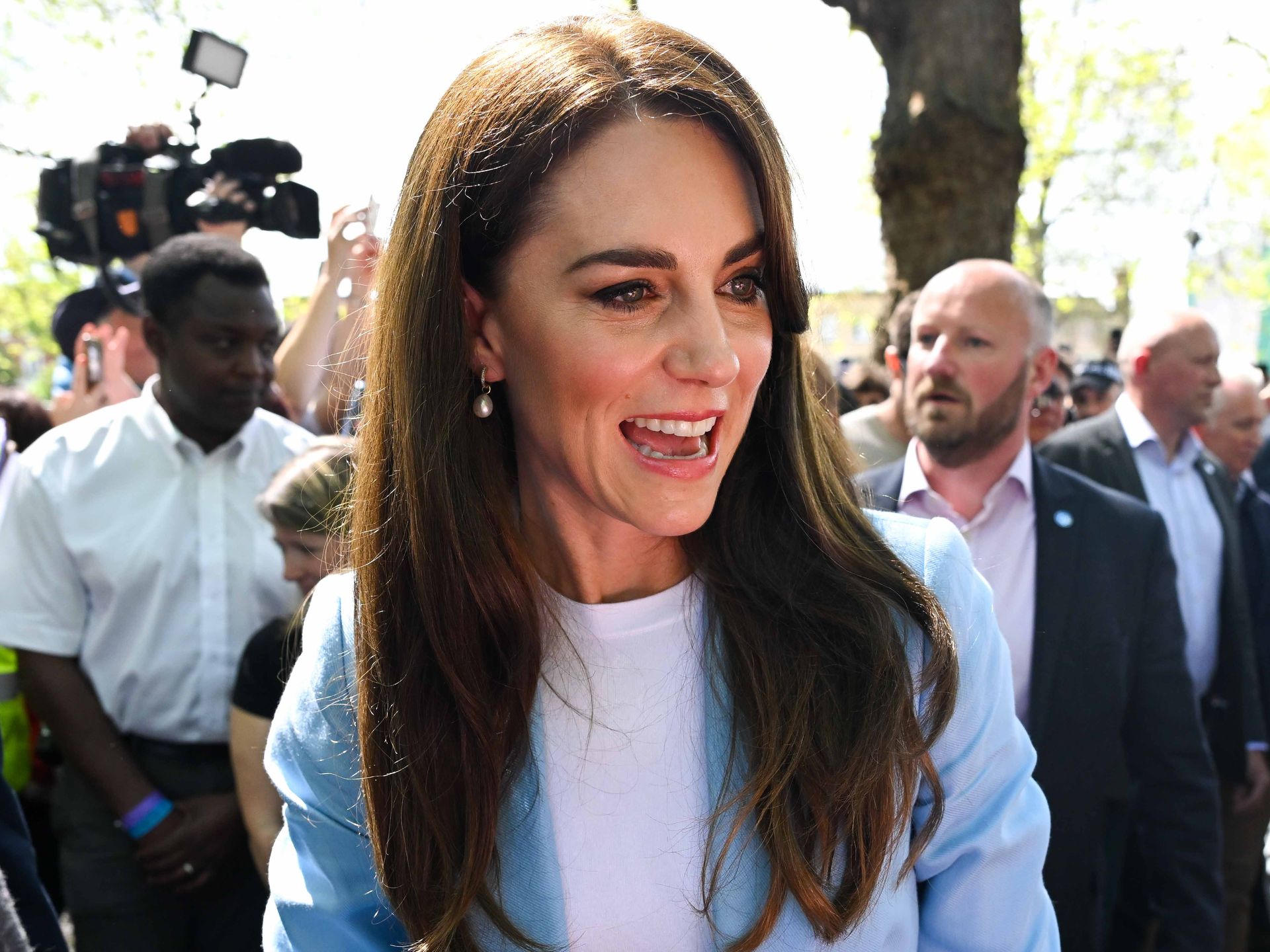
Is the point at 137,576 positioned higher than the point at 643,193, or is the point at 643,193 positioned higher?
the point at 643,193

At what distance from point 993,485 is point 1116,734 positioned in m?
0.79

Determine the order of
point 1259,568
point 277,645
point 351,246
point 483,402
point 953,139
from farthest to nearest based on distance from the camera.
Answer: point 953,139 → point 1259,568 → point 351,246 → point 277,645 → point 483,402

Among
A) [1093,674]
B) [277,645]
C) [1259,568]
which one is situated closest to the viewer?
[1093,674]

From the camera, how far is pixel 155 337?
148 inches

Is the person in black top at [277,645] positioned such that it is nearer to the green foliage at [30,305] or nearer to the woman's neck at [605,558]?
the woman's neck at [605,558]

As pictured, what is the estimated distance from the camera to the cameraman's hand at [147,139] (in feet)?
16.1

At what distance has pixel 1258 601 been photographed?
4.68m

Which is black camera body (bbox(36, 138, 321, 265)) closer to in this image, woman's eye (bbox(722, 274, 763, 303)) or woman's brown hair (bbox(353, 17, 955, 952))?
woman's brown hair (bbox(353, 17, 955, 952))

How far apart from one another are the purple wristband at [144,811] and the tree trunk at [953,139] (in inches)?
209

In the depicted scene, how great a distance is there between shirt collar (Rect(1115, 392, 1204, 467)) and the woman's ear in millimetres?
3429

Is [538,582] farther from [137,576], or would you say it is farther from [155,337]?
[155,337]

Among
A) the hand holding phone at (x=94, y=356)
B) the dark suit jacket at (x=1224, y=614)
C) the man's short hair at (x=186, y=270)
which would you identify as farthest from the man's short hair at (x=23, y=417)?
the dark suit jacket at (x=1224, y=614)

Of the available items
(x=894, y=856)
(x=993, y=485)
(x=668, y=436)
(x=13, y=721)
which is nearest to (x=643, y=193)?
(x=668, y=436)

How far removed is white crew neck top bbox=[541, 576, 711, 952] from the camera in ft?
5.20
